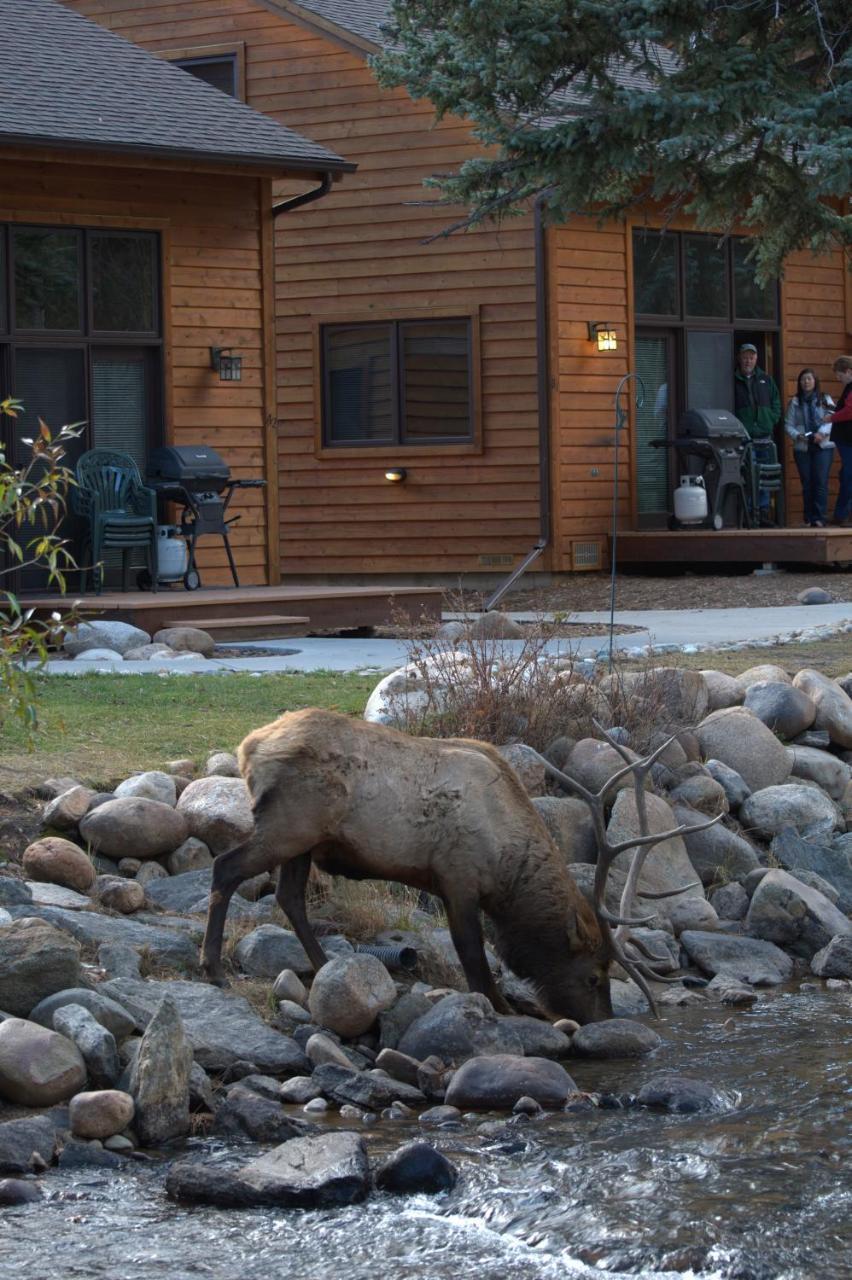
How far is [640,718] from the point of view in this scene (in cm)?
1070

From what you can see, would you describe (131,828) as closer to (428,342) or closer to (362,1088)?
(362,1088)

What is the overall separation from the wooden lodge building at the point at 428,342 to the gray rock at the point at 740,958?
34.5 ft

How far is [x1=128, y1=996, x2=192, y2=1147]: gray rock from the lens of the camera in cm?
620

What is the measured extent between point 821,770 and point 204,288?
29.9ft

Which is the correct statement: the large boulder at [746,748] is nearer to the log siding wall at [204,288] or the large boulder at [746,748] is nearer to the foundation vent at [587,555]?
the log siding wall at [204,288]

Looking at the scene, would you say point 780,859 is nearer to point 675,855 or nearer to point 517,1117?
point 675,855

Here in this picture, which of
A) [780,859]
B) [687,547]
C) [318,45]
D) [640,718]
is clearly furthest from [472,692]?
[318,45]

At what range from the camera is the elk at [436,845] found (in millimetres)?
7289

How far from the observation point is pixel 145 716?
11.0m

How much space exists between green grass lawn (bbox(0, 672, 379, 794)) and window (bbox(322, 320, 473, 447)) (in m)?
9.58

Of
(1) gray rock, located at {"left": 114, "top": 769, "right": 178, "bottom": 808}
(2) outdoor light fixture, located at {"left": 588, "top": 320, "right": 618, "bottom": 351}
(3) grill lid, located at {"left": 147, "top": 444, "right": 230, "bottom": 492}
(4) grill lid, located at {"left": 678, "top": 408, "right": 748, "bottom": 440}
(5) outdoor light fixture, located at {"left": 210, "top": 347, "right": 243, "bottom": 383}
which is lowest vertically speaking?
(1) gray rock, located at {"left": 114, "top": 769, "right": 178, "bottom": 808}

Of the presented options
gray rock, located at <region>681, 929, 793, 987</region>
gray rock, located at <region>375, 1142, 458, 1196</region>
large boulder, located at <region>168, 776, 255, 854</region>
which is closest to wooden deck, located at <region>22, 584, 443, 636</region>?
large boulder, located at <region>168, 776, 255, 854</region>

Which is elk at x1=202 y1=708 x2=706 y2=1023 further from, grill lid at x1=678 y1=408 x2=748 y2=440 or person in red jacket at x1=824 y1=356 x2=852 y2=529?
person in red jacket at x1=824 y1=356 x2=852 y2=529

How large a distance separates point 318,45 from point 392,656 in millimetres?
10859
